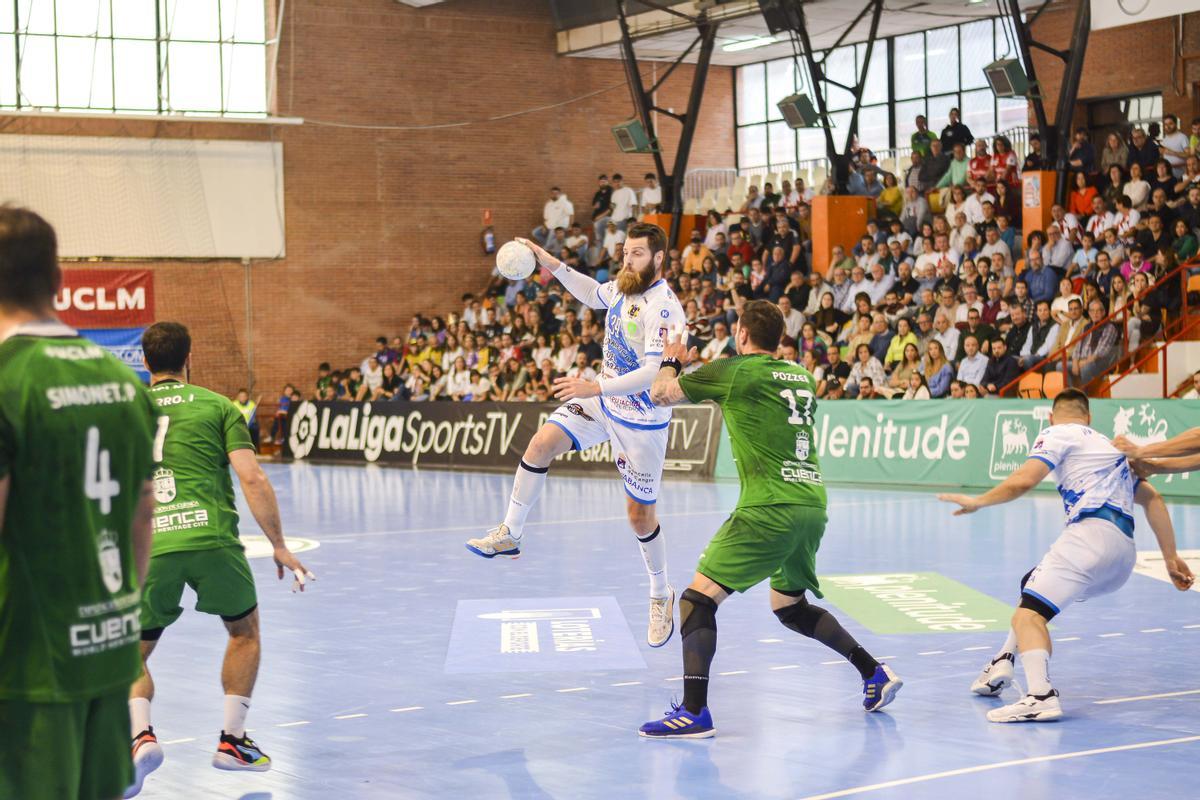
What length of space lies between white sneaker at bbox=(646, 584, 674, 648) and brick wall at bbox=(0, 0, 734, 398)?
1066 inches

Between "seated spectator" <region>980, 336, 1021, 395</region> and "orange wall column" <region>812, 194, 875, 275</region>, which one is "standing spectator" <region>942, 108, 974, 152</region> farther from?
"seated spectator" <region>980, 336, 1021, 395</region>

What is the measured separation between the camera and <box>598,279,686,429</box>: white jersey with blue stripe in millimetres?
8305

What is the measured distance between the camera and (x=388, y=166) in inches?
1439

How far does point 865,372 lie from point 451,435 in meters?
9.17

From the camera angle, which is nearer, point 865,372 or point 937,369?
point 937,369

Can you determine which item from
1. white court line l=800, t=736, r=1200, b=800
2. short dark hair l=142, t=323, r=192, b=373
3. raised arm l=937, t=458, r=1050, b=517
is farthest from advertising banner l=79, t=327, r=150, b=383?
white court line l=800, t=736, r=1200, b=800

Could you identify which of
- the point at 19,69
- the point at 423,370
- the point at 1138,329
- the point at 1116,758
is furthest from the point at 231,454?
the point at 19,69

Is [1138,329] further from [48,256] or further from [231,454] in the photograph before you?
[48,256]

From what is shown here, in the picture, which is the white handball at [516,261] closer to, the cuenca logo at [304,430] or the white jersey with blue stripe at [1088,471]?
the white jersey with blue stripe at [1088,471]

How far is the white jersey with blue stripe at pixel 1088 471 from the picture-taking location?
7.14 metres

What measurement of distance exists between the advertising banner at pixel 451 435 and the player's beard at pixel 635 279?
14.5 m

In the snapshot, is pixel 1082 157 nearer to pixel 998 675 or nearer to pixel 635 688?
pixel 998 675

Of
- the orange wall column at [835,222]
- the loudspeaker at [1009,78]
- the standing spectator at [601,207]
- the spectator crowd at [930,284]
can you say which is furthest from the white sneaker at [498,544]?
the standing spectator at [601,207]

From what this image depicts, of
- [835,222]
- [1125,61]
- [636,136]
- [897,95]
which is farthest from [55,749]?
[897,95]
